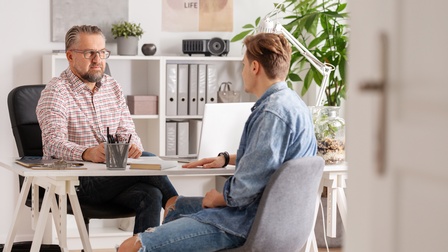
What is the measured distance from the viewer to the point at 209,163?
324 centimetres

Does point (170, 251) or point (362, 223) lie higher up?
point (362, 223)

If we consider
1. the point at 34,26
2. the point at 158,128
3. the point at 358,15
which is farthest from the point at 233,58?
the point at 358,15

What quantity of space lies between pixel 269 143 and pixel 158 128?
258 centimetres

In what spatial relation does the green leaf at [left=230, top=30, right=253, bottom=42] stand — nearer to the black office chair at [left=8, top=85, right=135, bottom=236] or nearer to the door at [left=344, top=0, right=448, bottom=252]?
the black office chair at [left=8, top=85, right=135, bottom=236]

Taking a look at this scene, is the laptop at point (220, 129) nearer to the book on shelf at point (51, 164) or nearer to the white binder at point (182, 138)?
the book on shelf at point (51, 164)

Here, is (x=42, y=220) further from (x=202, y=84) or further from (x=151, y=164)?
(x=202, y=84)

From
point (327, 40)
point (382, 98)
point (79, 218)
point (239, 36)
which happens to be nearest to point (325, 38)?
point (327, 40)

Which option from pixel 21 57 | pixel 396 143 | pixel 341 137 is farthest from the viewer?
pixel 21 57

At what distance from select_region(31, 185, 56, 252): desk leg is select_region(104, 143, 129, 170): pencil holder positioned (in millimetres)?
337

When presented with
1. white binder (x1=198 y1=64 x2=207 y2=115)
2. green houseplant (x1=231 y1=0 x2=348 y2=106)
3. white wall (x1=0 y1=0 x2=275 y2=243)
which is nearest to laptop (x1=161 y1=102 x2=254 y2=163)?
green houseplant (x1=231 y1=0 x2=348 y2=106)

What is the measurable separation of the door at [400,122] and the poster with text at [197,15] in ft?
13.8

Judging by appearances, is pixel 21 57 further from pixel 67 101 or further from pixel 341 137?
pixel 341 137

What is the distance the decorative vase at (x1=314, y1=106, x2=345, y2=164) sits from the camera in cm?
351

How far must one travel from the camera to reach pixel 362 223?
1.33m
